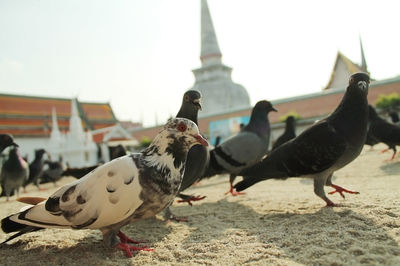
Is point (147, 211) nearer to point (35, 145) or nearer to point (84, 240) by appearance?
point (84, 240)

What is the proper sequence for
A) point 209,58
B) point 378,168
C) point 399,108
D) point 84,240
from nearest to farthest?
point 84,240
point 378,168
point 399,108
point 209,58

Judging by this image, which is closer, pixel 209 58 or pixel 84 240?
pixel 84 240

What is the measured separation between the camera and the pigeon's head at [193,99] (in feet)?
14.3

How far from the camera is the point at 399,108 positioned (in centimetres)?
1830

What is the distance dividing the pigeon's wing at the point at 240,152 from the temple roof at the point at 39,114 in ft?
91.6

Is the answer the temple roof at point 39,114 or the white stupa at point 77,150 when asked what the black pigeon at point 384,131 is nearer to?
the white stupa at point 77,150

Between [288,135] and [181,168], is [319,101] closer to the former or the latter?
[288,135]

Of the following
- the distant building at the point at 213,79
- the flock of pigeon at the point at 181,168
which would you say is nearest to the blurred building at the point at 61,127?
the distant building at the point at 213,79

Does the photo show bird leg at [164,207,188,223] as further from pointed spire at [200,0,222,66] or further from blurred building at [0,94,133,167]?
pointed spire at [200,0,222,66]

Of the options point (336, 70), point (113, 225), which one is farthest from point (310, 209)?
point (336, 70)

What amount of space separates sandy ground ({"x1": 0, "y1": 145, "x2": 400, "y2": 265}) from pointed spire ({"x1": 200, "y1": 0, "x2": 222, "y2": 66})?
127 ft

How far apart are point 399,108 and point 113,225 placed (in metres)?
19.7

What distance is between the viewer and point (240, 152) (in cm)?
590

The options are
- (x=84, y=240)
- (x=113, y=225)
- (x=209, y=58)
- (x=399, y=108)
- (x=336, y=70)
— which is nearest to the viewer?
(x=113, y=225)
